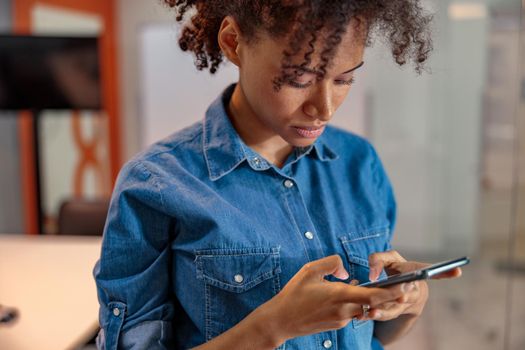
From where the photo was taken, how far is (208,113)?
1.03 m

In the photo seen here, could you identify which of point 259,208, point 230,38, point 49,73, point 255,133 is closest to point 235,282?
point 259,208

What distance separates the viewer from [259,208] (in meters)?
0.95

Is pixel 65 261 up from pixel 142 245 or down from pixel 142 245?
down

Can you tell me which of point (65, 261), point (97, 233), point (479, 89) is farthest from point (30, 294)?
point (479, 89)

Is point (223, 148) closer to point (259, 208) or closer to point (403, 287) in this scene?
point (259, 208)

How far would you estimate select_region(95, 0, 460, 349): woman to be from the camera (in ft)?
2.64

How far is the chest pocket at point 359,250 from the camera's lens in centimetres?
98

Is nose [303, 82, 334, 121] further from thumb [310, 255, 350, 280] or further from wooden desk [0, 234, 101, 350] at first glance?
wooden desk [0, 234, 101, 350]

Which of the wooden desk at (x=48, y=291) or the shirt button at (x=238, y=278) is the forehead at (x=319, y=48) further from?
the wooden desk at (x=48, y=291)

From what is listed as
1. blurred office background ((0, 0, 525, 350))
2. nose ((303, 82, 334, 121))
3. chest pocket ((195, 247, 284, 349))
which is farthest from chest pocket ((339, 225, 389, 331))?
blurred office background ((0, 0, 525, 350))

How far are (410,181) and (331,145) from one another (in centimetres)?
285

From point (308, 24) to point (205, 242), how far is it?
36 cm

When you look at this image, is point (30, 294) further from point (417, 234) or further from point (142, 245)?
point (417, 234)

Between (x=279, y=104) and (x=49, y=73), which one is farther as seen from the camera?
(x=49, y=73)
